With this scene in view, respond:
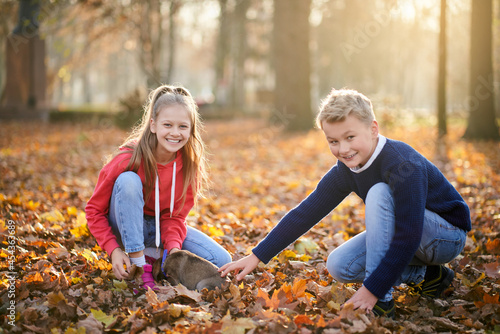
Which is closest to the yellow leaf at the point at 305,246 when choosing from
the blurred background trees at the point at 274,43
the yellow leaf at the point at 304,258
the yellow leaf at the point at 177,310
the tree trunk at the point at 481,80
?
the yellow leaf at the point at 304,258

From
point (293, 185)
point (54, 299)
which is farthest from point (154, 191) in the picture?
point (293, 185)

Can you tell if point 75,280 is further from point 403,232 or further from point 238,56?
point 238,56

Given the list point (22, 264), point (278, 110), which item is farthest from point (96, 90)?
point (22, 264)

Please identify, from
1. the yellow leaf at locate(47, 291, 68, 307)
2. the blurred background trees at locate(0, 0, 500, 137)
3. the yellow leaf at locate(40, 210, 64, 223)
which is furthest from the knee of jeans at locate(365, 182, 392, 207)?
the blurred background trees at locate(0, 0, 500, 137)

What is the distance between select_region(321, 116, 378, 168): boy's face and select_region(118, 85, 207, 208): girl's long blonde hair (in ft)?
3.38

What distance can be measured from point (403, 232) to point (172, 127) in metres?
1.57

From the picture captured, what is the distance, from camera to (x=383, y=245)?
89.7 inches

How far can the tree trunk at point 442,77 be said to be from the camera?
10219 millimetres

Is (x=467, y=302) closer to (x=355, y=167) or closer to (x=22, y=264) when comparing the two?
(x=355, y=167)

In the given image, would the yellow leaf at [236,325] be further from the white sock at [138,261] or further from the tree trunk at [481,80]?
the tree trunk at [481,80]

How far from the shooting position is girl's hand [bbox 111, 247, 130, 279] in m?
2.60

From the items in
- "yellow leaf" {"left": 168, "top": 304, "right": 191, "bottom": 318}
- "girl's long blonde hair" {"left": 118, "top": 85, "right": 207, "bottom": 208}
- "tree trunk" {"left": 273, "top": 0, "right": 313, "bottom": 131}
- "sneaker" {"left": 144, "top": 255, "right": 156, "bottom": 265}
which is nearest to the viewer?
"yellow leaf" {"left": 168, "top": 304, "right": 191, "bottom": 318}

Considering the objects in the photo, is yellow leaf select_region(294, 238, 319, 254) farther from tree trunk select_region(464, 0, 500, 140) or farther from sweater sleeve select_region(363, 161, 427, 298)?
tree trunk select_region(464, 0, 500, 140)

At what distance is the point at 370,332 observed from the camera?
209cm
